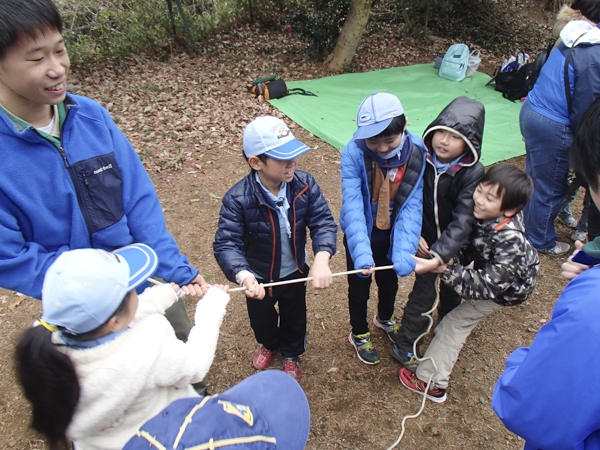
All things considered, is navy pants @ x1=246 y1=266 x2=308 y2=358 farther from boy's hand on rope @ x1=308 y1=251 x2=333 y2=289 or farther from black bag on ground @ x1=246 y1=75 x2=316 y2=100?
black bag on ground @ x1=246 y1=75 x2=316 y2=100

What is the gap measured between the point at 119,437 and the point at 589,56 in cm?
401

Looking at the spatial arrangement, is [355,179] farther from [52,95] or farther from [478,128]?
[52,95]

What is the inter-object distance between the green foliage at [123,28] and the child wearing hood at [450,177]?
25.1 ft

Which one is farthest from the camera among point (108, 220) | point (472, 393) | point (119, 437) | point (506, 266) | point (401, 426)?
point (472, 393)

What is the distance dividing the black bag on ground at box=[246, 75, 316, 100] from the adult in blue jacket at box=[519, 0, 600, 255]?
417cm

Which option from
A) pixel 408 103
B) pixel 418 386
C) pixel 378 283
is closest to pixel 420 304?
pixel 378 283

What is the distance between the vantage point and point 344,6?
8812mm

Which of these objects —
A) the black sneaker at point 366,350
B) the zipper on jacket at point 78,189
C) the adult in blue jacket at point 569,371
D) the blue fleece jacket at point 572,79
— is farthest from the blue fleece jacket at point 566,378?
the blue fleece jacket at point 572,79

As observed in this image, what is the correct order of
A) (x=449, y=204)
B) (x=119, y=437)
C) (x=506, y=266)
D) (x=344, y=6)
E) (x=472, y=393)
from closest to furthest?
1. (x=119, y=437)
2. (x=506, y=266)
3. (x=449, y=204)
4. (x=472, y=393)
5. (x=344, y=6)

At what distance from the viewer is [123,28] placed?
8914 millimetres

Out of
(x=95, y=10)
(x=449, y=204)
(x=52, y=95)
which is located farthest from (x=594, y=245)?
(x=95, y=10)

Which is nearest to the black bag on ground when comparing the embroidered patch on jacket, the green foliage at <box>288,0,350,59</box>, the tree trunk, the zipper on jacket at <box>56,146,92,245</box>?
the tree trunk

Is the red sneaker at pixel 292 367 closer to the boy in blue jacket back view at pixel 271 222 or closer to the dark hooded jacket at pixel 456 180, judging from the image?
the boy in blue jacket back view at pixel 271 222

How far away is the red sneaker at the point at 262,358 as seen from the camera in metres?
3.03
